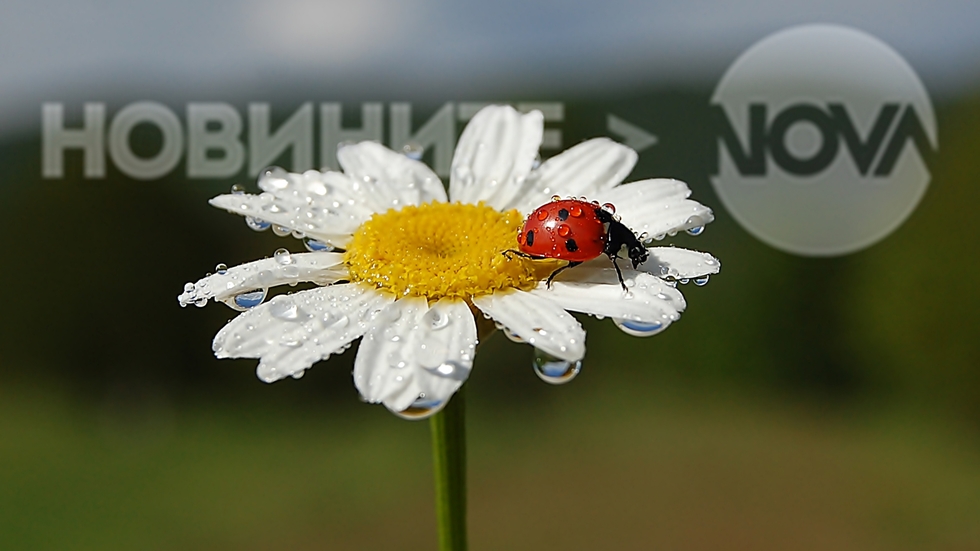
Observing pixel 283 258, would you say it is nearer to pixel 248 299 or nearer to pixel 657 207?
pixel 248 299

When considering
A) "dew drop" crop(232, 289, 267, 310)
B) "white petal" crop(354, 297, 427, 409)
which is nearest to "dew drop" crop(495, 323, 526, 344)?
"white petal" crop(354, 297, 427, 409)

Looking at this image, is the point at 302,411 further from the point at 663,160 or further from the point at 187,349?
the point at 663,160

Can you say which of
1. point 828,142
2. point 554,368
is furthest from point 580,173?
point 828,142

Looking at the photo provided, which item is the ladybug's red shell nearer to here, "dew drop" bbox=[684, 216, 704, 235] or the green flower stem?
"dew drop" bbox=[684, 216, 704, 235]

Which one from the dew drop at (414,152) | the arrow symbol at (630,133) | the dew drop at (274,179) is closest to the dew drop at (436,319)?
the dew drop at (274,179)

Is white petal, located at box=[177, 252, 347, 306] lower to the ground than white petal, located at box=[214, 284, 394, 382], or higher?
higher
